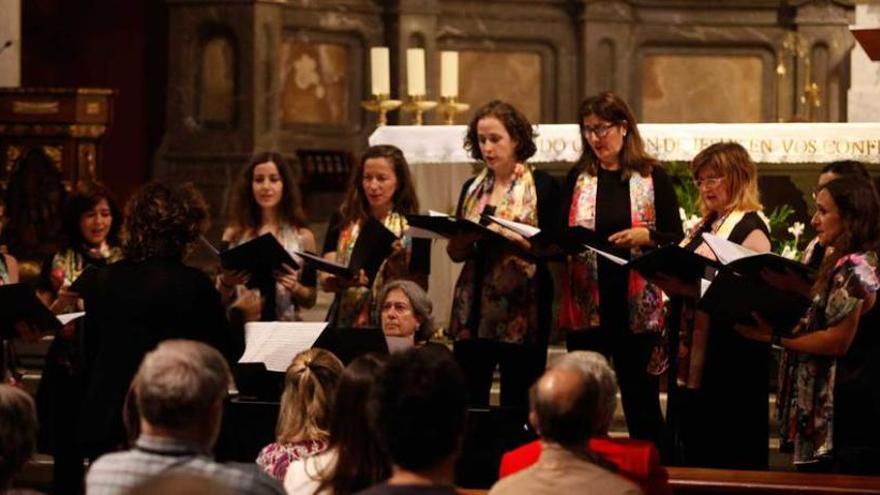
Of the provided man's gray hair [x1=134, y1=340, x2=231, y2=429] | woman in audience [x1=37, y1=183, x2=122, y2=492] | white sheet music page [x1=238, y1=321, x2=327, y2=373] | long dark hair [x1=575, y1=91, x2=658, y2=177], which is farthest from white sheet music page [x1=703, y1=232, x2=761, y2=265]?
man's gray hair [x1=134, y1=340, x2=231, y2=429]

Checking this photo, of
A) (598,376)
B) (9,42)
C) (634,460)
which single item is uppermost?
(9,42)

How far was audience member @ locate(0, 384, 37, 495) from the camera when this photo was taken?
351 centimetres

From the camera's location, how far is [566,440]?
11.9ft

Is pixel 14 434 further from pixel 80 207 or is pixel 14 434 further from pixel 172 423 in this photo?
pixel 80 207

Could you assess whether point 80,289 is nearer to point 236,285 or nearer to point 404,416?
point 236,285

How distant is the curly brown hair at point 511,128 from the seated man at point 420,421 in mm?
3176

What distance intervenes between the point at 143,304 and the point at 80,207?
60.9 inches

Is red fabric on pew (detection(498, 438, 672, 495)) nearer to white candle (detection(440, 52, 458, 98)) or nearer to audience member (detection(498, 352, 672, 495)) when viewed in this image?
Result: audience member (detection(498, 352, 672, 495))

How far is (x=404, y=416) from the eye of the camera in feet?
9.64

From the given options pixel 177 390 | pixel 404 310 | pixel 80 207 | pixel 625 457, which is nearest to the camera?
pixel 177 390

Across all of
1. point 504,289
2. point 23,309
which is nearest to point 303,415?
point 23,309

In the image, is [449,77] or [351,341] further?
[449,77]

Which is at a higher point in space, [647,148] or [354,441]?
[647,148]

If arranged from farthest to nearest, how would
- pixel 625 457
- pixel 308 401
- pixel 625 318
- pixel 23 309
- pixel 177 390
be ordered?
pixel 625 318, pixel 23 309, pixel 308 401, pixel 625 457, pixel 177 390
